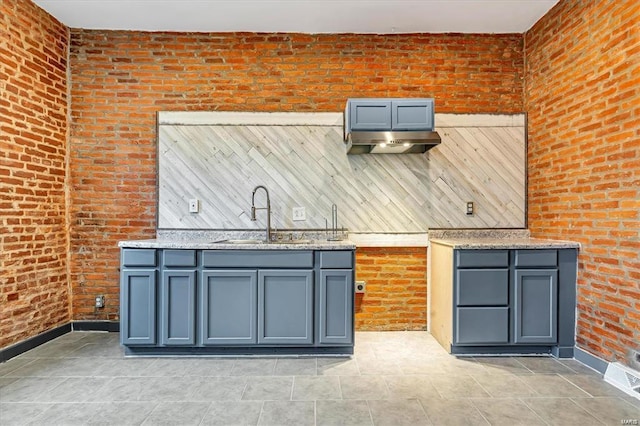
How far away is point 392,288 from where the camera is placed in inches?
151

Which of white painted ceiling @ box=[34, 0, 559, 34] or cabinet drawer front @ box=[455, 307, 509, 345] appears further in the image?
white painted ceiling @ box=[34, 0, 559, 34]

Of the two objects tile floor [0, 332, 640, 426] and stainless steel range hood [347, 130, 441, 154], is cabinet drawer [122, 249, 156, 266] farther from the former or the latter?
stainless steel range hood [347, 130, 441, 154]

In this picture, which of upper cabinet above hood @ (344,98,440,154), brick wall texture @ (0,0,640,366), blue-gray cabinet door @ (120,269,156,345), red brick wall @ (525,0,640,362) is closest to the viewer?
red brick wall @ (525,0,640,362)

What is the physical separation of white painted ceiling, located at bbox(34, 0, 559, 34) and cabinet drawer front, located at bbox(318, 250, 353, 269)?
229 centimetres

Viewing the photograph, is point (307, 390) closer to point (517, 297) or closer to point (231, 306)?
point (231, 306)

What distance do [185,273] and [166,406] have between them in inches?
→ 42.1

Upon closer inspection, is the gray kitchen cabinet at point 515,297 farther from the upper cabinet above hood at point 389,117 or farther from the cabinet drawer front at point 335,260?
the upper cabinet above hood at point 389,117

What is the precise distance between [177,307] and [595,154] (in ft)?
12.0

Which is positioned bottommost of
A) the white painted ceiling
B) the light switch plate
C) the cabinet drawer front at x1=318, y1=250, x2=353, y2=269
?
the cabinet drawer front at x1=318, y1=250, x2=353, y2=269

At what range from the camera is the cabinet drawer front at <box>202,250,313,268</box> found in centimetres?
309

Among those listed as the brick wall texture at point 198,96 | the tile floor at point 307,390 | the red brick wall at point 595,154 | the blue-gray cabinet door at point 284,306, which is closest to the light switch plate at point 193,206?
the brick wall texture at point 198,96

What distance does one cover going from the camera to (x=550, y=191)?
3.48m

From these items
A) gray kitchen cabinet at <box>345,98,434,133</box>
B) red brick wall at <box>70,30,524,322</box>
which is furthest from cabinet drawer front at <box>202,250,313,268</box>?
gray kitchen cabinet at <box>345,98,434,133</box>

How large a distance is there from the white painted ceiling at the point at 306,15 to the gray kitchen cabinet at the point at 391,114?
883 millimetres
